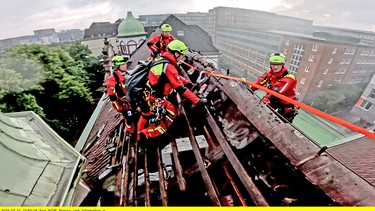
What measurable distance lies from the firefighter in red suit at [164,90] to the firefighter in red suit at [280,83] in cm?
187

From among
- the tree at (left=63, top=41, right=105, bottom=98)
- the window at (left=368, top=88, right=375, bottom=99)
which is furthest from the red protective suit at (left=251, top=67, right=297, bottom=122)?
the window at (left=368, top=88, right=375, bottom=99)

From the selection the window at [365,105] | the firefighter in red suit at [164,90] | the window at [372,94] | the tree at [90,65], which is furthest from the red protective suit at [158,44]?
the window at [365,105]

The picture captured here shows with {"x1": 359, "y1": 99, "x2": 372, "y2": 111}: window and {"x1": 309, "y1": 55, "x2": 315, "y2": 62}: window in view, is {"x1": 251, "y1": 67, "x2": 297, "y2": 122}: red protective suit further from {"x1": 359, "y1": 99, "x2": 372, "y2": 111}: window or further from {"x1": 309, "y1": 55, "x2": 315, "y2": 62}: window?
{"x1": 359, "y1": 99, "x2": 372, "y2": 111}: window

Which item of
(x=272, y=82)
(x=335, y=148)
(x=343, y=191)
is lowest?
(x=335, y=148)

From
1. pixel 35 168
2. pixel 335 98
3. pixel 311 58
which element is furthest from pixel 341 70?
pixel 35 168

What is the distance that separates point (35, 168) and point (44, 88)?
18014mm

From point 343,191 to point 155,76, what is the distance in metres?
2.92

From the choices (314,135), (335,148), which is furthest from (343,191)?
(314,135)

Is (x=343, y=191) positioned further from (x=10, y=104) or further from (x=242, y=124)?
(x=10, y=104)

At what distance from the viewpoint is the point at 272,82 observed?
15.9 ft

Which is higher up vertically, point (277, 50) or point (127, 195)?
point (127, 195)

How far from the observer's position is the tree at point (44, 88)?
13.3 meters

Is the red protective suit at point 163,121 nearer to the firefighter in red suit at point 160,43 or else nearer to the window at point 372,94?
the firefighter in red suit at point 160,43

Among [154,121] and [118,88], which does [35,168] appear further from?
[118,88]
